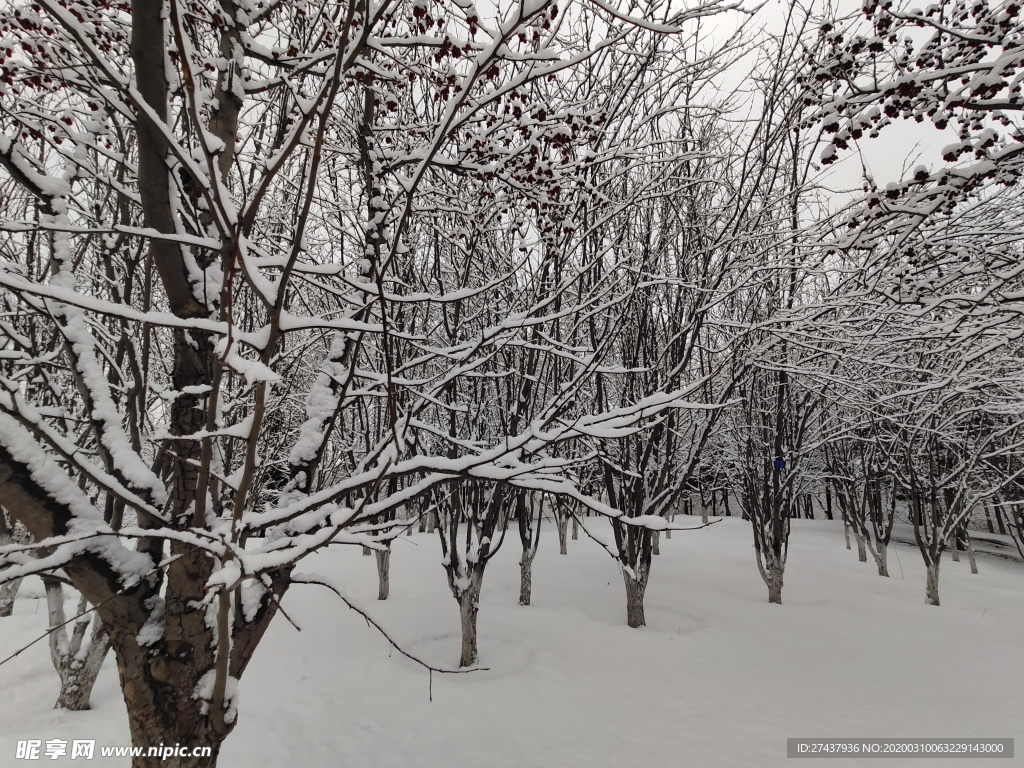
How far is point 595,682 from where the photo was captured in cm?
482

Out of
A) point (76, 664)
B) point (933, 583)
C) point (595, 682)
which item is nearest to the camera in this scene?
point (76, 664)

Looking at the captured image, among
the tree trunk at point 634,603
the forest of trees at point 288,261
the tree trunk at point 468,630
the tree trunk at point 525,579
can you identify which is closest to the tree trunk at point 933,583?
the forest of trees at point 288,261

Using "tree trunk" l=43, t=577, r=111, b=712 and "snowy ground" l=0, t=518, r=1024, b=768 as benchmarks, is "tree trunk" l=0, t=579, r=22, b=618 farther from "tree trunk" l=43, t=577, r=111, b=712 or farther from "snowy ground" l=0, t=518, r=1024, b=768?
"tree trunk" l=43, t=577, r=111, b=712

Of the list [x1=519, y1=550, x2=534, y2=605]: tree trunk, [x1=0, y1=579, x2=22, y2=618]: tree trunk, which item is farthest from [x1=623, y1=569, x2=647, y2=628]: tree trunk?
[x1=0, y1=579, x2=22, y2=618]: tree trunk

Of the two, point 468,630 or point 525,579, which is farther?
point 525,579

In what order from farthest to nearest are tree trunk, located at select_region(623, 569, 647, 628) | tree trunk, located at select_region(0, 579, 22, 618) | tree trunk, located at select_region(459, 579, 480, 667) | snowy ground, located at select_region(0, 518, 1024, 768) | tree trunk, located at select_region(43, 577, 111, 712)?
tree trunk, located at select_region(0, 579, 22, 618) < tree trunk, located at select_region(623, 569, 647, 628) < tree trunk, located at select_region(459, 579, 480, 667) < tree trunk, located at select_region(43, 577, 111, 712) < snowy ground, located at select_region(0, 518, 1024, 768)

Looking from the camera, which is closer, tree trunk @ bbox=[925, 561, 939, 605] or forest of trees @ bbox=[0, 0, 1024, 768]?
forest of trees @ bbox=[0, 0, 1024, 768]

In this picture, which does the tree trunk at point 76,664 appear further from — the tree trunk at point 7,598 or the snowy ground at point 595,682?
the tree trunk at point 7,598

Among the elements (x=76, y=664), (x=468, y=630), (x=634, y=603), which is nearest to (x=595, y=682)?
(x=468, y=630)

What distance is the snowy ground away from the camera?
3.83 m

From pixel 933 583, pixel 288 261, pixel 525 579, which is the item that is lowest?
pixel 933 583

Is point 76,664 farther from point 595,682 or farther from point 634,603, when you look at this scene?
point 634,603

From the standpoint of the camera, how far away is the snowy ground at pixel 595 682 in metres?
3.83

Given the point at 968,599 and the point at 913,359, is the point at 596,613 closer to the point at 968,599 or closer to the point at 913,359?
the point at 968,599
